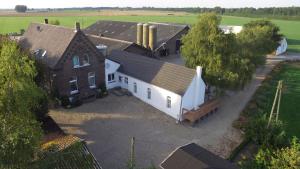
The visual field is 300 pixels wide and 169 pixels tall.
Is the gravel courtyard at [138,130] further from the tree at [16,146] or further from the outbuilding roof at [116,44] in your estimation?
the outbuilding roof at [116,44]

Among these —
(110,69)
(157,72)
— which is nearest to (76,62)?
(110,69)

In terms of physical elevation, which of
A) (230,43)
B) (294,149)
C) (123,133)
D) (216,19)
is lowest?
(123,133)

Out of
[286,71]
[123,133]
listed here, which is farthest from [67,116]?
[286,71]

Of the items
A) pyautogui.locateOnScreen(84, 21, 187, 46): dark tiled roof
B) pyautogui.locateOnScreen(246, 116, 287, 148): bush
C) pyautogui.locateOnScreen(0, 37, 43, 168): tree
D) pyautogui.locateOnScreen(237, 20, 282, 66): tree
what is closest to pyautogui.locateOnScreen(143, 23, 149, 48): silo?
pyautogui.locateOnScreen(84, 21, 187, 46): dark tiled roof

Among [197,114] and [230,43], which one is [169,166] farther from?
[230,43]

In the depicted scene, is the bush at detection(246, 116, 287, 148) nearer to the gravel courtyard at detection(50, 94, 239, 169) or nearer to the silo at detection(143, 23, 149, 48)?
the gravel courtyard at detection(50, 94, 239, 169)

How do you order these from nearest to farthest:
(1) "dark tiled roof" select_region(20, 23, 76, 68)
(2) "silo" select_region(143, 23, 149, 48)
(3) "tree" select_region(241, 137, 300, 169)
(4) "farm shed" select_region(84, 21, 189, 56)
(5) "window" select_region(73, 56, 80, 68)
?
(3) "tree" select_region(241, 137, 300, 169), (1) "dark tiled roof" select_region(20, 23, 76, 68), (5) "window" select_region(73, 56, 80, 68), (2) "silo" select_region(143, 23, 149, 48), (4) "farm shed" select_region(84, 21, 189, 56)

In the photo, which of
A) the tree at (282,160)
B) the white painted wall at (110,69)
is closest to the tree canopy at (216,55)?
the white painted wall at (110,69)
